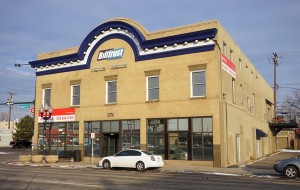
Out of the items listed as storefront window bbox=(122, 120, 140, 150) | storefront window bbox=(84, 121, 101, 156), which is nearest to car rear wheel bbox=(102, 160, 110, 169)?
storefront window bbox=(122, 120, 140, 150)

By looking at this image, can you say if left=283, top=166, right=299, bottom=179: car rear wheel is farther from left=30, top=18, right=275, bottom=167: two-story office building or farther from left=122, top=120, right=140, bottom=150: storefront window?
left=122, top=120, right=140, bottom=150: storefront window

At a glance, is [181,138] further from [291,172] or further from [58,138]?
[58,138]

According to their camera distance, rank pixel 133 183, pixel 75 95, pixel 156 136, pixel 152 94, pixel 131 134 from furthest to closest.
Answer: pixel 75 95 < pixel 131 134 < pixel 152 94 < pixel 156 136 < pixel 133 183

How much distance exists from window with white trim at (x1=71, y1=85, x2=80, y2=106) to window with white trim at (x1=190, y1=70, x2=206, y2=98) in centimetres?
1230

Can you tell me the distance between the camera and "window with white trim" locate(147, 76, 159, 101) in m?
29.7

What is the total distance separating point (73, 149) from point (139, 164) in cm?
1250

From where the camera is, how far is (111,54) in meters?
32.5

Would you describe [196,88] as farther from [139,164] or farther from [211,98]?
[139,164]

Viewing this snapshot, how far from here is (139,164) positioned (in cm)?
2344

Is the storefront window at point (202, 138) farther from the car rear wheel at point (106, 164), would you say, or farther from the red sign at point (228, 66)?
the car rear wheel at point (106, 164)

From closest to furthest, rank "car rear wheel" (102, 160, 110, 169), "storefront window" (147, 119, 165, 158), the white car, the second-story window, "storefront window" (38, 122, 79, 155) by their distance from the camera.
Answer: the white car
"car rear wheel" (102, 160, 110, 169)
"storefront window" (147, 119, 165, 158)
"storefront window" (38, 122, 79, 155)
the second-story window

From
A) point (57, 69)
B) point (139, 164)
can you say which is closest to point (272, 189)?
point (139, 164)

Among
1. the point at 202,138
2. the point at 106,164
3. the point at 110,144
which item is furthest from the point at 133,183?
the point at 110,144

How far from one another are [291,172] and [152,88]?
13.7 m
